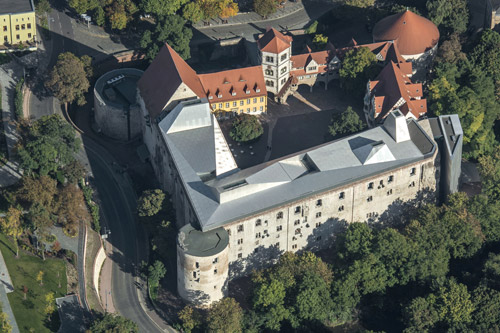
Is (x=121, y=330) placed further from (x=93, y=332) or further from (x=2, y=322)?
(x=2, y=322)

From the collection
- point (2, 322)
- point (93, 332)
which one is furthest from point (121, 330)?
point (2, 322)
